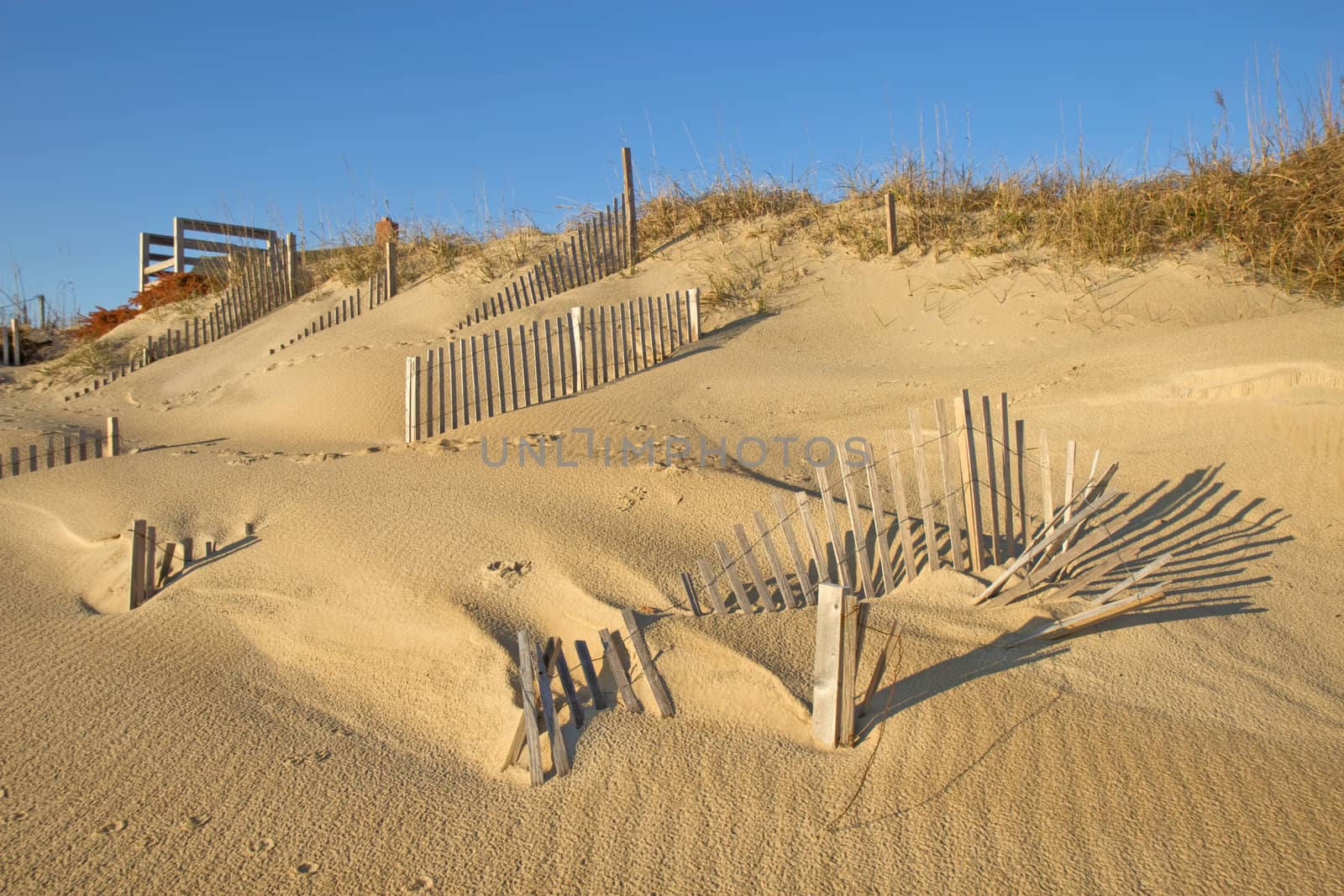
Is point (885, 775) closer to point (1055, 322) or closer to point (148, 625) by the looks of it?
point (148, 625)

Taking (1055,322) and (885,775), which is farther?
(1055,322)

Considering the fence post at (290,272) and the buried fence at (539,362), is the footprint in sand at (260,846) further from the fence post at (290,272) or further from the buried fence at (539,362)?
the fence post at (290,272)

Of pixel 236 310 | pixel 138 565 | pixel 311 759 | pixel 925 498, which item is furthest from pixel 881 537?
pixel 236 310

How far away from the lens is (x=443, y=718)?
3.51 m

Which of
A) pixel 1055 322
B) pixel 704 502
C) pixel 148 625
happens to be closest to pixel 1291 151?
pixel 1055 322

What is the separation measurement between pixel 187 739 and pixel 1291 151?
1056 centimetres

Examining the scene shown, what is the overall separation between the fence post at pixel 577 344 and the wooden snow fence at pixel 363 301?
653cm

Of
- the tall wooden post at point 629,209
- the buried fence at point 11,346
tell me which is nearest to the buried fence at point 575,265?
the tall wooden post at point 629,209

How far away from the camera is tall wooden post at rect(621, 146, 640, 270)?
1310cm

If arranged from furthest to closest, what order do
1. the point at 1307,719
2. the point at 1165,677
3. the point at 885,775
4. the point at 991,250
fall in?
the point at 991,250 → the point at 1165,677 → the point at 1307,719 → the point at 885,775

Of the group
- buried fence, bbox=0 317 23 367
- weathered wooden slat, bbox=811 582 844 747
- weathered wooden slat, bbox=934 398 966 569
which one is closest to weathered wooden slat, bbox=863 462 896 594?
weathered wooden slat, bbox=934 398 966 569

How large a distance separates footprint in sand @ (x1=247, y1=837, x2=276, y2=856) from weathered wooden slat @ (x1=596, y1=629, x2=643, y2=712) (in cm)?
119

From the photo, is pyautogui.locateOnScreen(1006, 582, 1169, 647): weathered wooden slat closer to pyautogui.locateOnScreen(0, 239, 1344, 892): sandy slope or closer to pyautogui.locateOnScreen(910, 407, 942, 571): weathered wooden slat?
pyautogui.locateOnScreen(0, 239, 1344, 892): sandy slope

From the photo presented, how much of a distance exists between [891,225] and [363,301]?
8087mm
